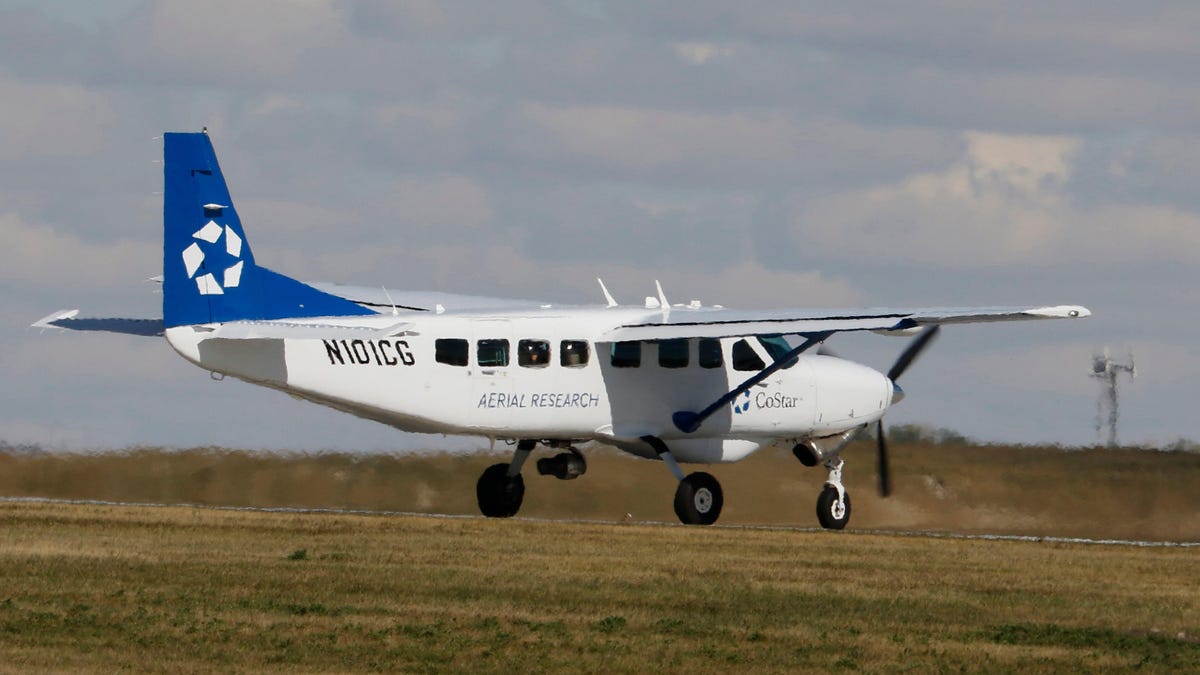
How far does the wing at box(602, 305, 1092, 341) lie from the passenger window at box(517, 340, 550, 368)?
1.00 m

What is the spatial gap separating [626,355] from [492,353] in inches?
98.8

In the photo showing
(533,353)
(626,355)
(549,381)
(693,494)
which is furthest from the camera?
(693,494)

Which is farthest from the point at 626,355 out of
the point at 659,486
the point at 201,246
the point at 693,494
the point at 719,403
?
the point at 201,246

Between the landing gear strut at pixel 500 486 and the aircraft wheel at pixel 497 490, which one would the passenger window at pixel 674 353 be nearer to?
the landing gear strut at pixel 500 486

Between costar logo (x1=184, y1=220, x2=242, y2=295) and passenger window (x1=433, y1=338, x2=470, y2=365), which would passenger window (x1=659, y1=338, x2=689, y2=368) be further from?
costar logo (x1=184, y1=220, x2=242, y2=295)

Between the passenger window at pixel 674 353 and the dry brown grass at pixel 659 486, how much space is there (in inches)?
129

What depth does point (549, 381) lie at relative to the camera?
31500 millimetres

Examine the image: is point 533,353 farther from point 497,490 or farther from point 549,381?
point 497,490

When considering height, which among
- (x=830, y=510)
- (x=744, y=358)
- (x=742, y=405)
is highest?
(x=744, y=358)

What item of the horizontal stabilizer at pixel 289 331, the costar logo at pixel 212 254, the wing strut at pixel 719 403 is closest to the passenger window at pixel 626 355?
the wing strut at pixel 719 403

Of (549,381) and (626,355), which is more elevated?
(626,355)

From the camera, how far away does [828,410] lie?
3400 cm

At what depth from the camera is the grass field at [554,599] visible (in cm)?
1784

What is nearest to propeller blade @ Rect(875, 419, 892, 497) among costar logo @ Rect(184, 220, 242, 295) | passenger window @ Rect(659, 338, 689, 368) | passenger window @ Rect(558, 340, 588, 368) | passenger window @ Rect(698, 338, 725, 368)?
passenger window @ Rect(698, 338, 725, 368)
